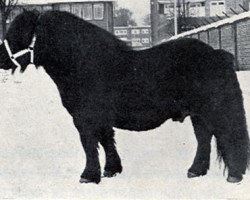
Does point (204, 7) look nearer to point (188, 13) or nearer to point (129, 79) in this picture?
point (188, 13)

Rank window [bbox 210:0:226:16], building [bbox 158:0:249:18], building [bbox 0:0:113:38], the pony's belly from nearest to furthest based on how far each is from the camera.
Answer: the pony's belly → building [bbox 0:0:113:38] → building [bbox 158:0:249:18] → window [bbox 210:0:226:16]

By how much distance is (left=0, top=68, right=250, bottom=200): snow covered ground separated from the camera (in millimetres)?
4305

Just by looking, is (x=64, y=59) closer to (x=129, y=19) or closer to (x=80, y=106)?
(x=80, y=106)

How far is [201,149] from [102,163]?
1.13m

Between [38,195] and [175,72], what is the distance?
152cm

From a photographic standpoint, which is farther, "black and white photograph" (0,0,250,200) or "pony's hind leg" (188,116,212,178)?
"pony's hind leg" (188,116,212,178)

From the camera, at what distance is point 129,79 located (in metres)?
4.55

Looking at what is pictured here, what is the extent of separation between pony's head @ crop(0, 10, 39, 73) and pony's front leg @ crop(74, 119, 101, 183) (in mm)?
751

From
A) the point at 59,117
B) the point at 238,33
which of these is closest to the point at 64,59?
the point at 59,117

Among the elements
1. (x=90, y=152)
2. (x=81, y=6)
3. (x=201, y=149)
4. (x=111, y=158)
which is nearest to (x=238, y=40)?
(x=81, y=6)

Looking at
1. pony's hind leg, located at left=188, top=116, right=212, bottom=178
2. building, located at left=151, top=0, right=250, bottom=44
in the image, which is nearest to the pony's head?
pony's hind leg, located at left=188, top=116, right=212, bottom=178

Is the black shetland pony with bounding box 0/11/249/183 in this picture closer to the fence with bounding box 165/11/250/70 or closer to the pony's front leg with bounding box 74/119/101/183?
the pony's front leg with bounding box 74/119/101/183

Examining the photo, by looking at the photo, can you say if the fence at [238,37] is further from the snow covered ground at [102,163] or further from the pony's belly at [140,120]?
the pony's belly at [140,120]

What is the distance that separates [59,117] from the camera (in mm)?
9477
